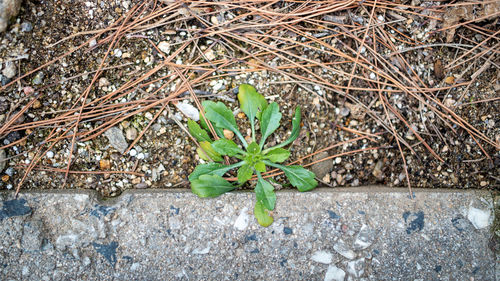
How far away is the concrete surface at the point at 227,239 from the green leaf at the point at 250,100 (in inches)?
20.1

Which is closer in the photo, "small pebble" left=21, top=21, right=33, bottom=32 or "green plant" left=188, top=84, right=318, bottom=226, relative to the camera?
"green plant" left=188, top=84, right=318, bottom=226

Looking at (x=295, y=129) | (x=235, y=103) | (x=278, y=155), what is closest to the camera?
(x=278, y=155)

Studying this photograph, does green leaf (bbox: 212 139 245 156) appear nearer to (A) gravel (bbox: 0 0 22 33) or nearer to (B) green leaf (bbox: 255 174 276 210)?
(B) green leaf (bbox: 255 174 276 210)

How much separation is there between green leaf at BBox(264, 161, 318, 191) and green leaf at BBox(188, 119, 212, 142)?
0.42 meters

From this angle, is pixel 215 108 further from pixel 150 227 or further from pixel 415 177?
pixel 415 177

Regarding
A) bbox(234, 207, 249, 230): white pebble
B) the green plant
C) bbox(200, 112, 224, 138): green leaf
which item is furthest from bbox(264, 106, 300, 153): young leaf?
bbox(234, 207, 249, 230): white pebble

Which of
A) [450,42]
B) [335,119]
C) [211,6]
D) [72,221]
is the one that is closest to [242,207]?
[335,119]

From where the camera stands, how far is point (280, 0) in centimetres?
236

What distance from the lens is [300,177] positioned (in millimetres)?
2191

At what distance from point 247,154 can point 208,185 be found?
0.30 m

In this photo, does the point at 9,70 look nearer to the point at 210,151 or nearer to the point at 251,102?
the point at 210,151

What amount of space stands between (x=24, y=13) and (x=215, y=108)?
1396 millimetres

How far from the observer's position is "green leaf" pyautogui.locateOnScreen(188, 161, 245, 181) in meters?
2.19

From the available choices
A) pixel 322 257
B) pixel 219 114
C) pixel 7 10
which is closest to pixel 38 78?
pixel 7 10
